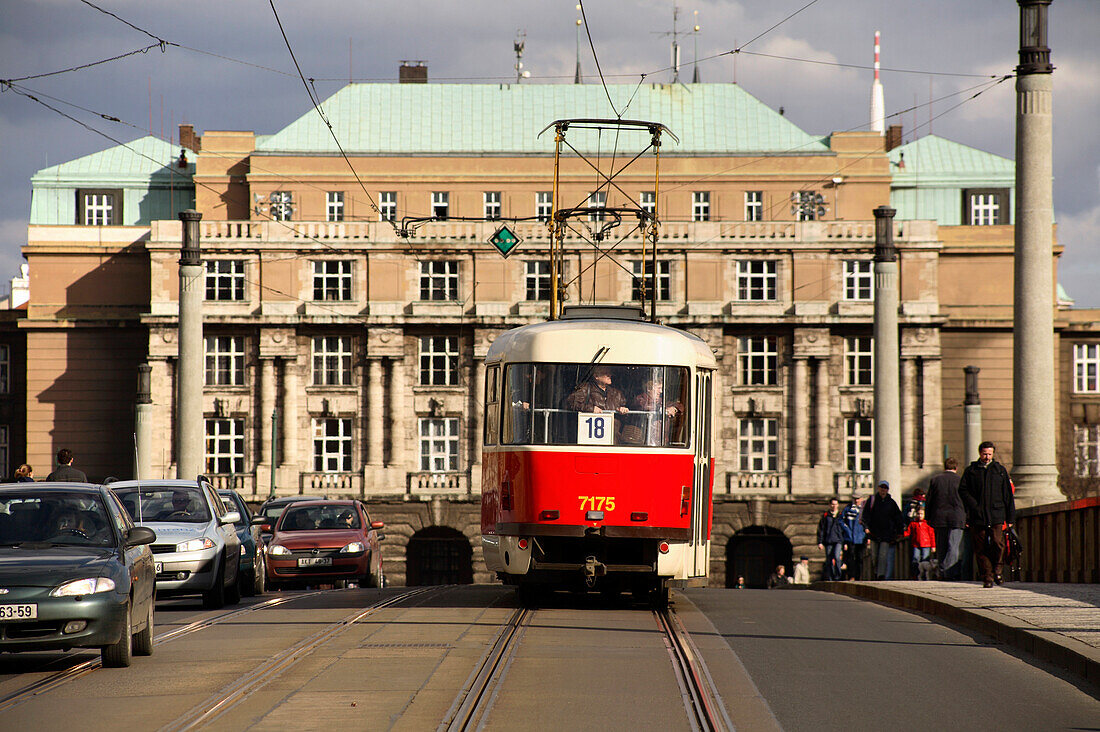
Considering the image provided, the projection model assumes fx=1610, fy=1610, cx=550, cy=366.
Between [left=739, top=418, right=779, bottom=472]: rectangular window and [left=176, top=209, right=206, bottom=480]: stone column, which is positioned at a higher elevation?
[left=176, top=209, right=206, bottom=480]: stone column

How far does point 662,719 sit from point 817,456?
5459 cm

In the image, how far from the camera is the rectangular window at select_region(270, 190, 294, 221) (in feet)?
221

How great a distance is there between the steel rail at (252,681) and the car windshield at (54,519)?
1.74 metres

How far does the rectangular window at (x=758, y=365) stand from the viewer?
64.3m

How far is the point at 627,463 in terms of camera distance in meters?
17.9

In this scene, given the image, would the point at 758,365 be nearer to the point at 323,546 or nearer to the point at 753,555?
the point at 753,555

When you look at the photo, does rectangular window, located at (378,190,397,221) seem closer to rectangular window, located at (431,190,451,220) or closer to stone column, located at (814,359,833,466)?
rectangular window, located at (431,190,451,220)

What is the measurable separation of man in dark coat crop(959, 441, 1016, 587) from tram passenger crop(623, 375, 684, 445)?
176 inches

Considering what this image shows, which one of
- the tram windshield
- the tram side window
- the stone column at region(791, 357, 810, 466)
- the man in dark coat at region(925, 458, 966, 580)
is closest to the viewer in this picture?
the tram windshield

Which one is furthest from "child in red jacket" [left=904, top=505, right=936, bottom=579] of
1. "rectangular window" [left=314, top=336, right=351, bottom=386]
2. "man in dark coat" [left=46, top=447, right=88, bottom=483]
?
"rectangular window" [left=314, top=336, right=351, bottom=386]

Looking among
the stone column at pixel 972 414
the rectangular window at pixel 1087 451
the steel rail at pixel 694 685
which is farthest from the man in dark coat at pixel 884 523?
the rectangular window at pixel 1087 451

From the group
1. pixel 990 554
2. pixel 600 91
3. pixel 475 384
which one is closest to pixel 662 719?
pixel 990 554

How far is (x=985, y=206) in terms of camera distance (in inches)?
2899

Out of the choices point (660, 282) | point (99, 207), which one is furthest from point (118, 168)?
point (660, 282)
